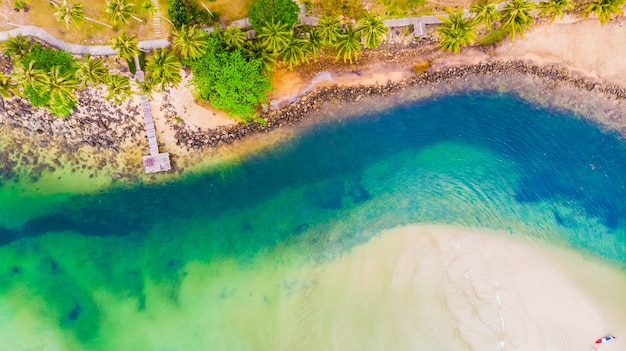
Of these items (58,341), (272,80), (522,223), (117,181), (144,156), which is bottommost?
(58,341)

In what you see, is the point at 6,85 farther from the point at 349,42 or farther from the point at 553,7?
the point at 553,7

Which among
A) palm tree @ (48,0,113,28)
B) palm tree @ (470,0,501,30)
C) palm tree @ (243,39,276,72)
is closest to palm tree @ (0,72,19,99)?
palm tree @ (48,0,113,28)

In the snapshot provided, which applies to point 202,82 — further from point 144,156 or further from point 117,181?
point 117,181

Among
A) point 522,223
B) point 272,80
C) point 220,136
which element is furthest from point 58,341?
point 522,223

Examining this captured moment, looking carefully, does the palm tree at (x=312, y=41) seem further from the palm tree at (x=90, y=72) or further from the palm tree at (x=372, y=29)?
the palm tree at (x=90, y=72)

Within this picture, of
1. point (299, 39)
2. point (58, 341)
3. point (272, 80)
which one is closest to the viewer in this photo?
point (299, 39)

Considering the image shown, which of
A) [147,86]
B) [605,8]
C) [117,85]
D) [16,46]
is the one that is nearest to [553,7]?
[605,8]

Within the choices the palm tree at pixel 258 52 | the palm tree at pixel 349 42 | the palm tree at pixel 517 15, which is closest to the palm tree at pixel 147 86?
the palm tree at pixel 258 52
